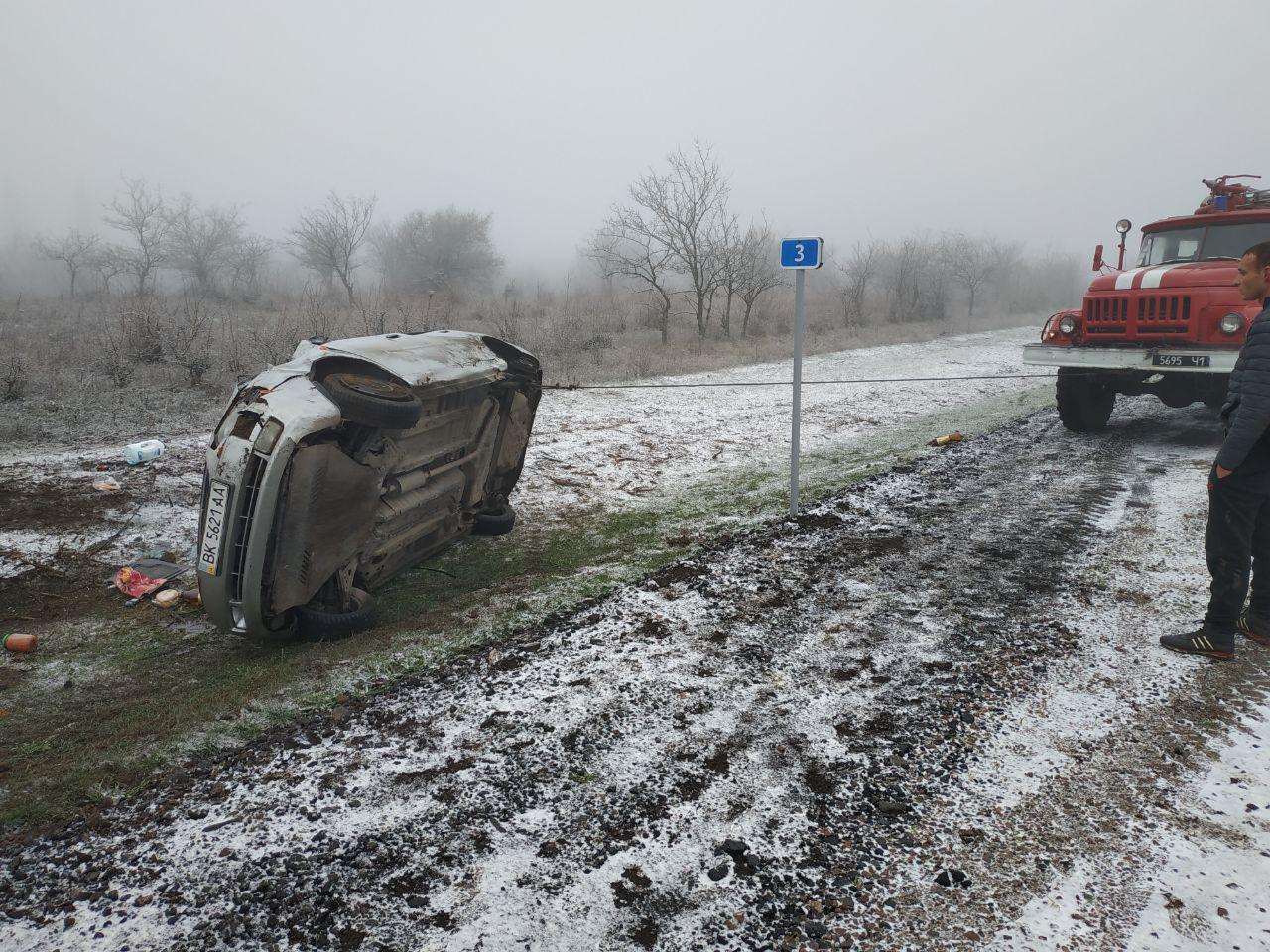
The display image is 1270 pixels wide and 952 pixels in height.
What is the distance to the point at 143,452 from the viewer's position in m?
6.82

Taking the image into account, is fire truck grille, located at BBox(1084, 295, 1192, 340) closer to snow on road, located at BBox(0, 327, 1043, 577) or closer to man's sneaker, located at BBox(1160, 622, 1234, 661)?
snow on road, located at BBox(0, 327, 1043, 577)

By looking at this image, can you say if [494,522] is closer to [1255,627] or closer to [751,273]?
[1255,627]

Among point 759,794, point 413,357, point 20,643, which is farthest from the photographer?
point 413,357

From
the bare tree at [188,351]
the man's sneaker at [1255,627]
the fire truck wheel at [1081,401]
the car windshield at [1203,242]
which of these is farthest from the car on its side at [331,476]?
the car windshield at [1203,242]

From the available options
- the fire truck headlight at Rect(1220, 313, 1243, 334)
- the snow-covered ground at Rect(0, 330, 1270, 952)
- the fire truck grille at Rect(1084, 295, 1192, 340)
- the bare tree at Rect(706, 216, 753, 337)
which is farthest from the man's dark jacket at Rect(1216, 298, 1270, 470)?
the bare tree at Rect(706, 216, 753, 337)

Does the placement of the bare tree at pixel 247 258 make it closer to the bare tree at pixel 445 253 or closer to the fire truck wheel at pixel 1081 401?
→ the bare tree at pixel 445 253

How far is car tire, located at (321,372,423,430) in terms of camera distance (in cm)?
365

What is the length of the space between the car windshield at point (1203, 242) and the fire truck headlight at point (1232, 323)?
4.91 ft

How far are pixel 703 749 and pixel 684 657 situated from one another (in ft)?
2.50

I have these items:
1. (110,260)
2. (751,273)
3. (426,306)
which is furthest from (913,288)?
(110,260)

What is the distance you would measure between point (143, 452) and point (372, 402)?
4617 millimetres

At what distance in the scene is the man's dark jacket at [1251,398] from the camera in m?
3.38

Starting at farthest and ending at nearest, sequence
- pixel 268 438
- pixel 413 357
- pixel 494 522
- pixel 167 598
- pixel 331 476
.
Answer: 1. pixel 494 522
2. pixel 167 598
3. pixel 413 357
4. pixel 331 476
5. pixel 268 438

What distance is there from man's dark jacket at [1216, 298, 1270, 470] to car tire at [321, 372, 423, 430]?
410cm
